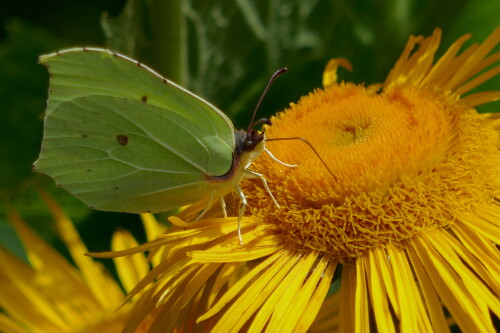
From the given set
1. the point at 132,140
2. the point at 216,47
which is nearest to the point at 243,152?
the point at 132,140

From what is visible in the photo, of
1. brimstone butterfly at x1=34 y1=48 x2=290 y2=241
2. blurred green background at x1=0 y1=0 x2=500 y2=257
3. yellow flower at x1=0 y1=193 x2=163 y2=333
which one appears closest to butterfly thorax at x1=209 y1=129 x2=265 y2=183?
brimstone butterfly at x1=34 y1=48 x2=290 y2=241

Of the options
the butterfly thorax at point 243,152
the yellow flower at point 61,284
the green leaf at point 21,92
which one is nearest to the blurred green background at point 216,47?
the green leaf at point 21,92

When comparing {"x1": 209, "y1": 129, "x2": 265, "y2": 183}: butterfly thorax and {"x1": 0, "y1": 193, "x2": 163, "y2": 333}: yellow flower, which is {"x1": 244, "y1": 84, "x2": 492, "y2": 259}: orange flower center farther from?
{"x1": 0, "y1": 193, "x2": 163, "y2": 333}: yellow flower

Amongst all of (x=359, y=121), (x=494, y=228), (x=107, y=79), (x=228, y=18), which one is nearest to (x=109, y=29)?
(x=228, y=18)

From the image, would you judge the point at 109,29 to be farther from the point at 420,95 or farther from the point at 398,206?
the point at 398,206

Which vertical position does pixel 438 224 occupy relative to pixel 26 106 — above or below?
below

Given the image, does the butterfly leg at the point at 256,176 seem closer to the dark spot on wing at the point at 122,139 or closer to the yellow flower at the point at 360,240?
the yellow flower at the point at 360,240
